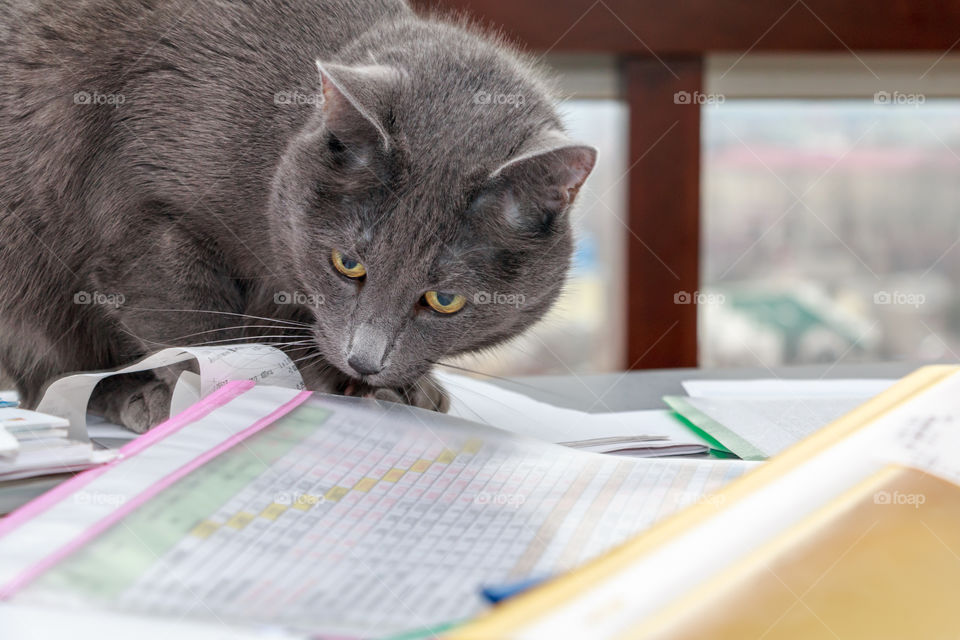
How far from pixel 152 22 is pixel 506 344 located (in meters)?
0.67

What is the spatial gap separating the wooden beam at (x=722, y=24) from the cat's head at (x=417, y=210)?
49.3 inches

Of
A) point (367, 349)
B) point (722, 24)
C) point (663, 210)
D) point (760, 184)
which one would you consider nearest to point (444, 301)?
point (367, 349)

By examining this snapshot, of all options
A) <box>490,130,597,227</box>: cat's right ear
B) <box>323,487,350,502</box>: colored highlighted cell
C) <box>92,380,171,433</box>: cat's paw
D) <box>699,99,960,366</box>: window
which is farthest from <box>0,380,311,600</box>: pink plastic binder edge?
<box>699,99,960,366</box>: window

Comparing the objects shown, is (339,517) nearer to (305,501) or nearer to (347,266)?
(305,501)

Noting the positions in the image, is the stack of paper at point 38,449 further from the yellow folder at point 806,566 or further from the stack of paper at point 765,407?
the stack of paper at point 765,407

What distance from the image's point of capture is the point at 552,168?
3.12ft

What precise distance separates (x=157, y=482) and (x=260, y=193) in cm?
58

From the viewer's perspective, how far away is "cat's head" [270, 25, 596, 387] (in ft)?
3.20

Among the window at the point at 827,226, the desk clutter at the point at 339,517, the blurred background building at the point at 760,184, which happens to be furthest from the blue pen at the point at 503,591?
the window at the point at 827,226

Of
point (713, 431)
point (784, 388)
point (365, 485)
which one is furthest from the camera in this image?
point (784, 388)

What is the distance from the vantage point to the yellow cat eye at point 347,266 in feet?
3.31

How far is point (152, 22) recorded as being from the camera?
120 cm

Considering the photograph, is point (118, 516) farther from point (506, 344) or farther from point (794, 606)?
point (506, 344)

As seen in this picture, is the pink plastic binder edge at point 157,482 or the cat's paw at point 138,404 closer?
the pink plastic binder edge at point 157,482
